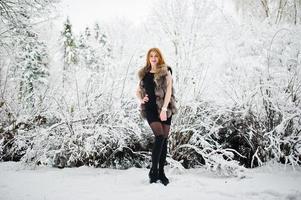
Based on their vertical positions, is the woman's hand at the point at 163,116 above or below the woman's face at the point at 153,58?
below

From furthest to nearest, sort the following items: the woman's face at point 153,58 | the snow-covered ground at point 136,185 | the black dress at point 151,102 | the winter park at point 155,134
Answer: the woman's face at point 153,58 < the black dress at point 151,102 < the winter park at point 155,134 < the snow-covered ground at point 136,185

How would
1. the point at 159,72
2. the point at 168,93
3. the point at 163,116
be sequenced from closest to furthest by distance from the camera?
the point at 163,116, the point at 168,93, the point at 159,72

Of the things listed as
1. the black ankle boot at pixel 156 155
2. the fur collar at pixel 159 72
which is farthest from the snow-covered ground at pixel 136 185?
the fur collar at pixel 159 72

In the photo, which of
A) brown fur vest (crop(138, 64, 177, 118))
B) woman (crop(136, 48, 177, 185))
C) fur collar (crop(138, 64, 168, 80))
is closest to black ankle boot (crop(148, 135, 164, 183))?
woman (crop(136, 48, 177, 185))

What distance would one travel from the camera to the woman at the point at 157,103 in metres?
3.15

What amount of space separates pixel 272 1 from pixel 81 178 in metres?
12.6

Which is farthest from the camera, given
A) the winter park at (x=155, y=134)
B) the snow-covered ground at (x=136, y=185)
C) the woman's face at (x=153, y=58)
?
the woman's face at (x=153, y=58)

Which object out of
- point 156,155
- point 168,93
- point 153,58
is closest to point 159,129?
point 156,155

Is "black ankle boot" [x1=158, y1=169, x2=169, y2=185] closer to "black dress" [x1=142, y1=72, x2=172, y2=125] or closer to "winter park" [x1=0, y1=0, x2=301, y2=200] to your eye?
"winter park" [x1=0, y1=0, x2=301, y2=200]

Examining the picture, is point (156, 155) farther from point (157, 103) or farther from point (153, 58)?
point (153, 58)

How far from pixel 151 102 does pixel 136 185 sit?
0.95 m

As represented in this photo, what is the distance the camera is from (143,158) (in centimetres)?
442

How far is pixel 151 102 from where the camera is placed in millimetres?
3289

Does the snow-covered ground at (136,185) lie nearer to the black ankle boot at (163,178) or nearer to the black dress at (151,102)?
the black ankle boot at (163,178)
